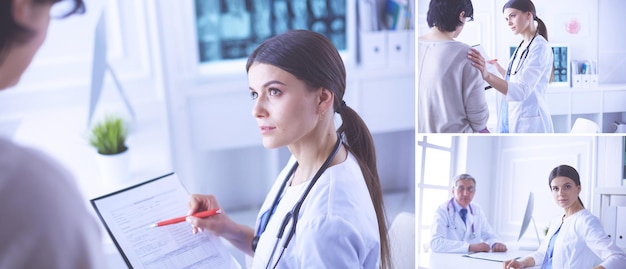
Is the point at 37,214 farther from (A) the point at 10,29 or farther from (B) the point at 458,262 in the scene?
(B) the point at 458,262

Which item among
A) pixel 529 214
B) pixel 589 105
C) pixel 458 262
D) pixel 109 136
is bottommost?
pixel 458 262

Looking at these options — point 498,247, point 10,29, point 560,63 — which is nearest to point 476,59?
point 560,63

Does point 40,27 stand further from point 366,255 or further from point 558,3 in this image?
point 558,3

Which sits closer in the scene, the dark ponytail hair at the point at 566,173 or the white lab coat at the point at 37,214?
the white lab coat at the point at 37,214

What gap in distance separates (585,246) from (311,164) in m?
0.55

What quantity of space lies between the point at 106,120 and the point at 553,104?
129cm

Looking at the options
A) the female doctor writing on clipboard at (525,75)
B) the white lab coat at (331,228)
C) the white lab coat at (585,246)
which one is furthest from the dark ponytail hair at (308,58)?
the white lab coat at (585,246)

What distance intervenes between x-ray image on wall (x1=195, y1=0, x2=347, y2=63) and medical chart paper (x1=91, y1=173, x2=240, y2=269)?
3.76ft

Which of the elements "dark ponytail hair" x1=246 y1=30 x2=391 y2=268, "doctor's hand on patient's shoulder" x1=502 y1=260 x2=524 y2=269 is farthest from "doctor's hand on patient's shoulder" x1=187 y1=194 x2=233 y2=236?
"doctor's hand on patient's shoulder" x1=502 y1=260 x2=524 y2=269

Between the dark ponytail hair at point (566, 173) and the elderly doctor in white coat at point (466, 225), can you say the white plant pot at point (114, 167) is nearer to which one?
the elderly doctor in white coat at point (466, 225)

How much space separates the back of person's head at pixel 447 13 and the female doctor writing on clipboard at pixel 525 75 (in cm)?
6

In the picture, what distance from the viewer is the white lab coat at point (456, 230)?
4.09 feet

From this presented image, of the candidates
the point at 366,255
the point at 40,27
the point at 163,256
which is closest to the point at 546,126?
the point at 366,255

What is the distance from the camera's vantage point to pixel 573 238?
1.19 metres
